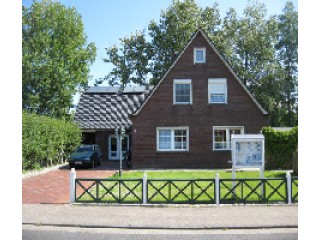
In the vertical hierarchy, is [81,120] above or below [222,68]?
below

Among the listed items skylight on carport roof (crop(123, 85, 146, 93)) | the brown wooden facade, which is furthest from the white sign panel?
skylight on carport roof (crop(123, 85, 146, 93))

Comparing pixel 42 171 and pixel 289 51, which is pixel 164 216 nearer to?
pixel 289 51

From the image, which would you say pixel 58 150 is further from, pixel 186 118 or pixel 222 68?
pixel 222 68

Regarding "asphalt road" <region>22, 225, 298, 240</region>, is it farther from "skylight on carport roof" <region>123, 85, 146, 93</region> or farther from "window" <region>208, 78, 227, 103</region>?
"skylight on carport roof" <region>123, 85, 146, 93</region>

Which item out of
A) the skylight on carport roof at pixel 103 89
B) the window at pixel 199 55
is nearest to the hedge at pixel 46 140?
the skylight on carport roof at pixel 103 89

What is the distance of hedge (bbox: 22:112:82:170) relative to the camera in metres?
13.0

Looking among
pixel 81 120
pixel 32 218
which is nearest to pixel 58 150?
pixel 81 120

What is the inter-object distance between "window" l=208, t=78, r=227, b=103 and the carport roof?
19.5 feet

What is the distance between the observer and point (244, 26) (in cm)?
761

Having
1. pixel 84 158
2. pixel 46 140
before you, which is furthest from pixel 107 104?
pixel 46 140

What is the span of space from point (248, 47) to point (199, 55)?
199 inches

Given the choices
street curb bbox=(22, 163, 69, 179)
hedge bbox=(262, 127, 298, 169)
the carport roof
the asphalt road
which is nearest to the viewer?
the asphalt road

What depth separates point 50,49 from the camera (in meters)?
6.71
